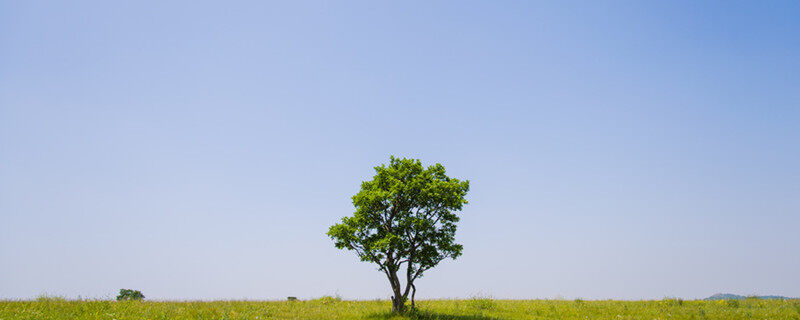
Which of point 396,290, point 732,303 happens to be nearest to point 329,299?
point 396,290

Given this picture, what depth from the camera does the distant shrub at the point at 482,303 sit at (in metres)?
32.1

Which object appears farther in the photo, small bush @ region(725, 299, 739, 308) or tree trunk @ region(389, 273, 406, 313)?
small bush @ region(725, 299, 739, 308)

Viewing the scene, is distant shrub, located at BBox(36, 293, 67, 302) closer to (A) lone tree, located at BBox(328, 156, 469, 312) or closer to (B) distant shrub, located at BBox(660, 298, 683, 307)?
(A) lone tree, located at BBox(328, 156, 469, 312)

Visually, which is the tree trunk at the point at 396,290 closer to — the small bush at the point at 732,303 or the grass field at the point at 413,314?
the grass field at the point at 413,314

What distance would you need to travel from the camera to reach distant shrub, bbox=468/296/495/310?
32.1m

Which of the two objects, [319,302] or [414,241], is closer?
[414,241]

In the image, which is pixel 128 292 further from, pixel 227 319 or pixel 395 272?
pixel 395 272

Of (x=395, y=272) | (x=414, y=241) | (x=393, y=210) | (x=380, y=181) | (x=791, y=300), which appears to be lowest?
(x=791, y=300)

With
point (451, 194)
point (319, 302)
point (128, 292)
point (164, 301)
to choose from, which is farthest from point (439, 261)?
point (128, 292)

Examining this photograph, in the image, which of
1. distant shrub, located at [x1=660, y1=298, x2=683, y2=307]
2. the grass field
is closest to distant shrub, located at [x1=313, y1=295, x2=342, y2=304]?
the grass field

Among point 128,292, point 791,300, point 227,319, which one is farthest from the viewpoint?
point 128,292

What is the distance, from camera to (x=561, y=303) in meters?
34.5

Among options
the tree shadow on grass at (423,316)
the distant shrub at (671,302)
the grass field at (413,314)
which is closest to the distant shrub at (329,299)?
the grass field at (413,314)

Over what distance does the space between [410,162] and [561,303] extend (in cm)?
1782
